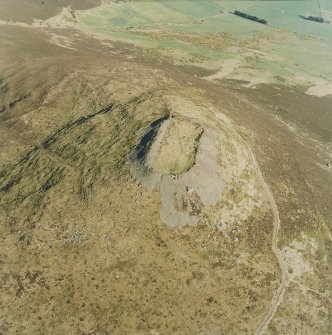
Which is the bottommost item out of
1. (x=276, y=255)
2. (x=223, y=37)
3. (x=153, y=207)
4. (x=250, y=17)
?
(x=276, y=255)

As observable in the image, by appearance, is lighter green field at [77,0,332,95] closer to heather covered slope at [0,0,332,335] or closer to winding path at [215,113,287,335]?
heather covered slope at [0,0,332,335]

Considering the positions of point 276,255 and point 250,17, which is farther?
point 250,17

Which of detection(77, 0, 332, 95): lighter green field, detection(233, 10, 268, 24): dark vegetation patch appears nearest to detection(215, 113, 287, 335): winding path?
detection(77, 0, 332, 95): lighter green field

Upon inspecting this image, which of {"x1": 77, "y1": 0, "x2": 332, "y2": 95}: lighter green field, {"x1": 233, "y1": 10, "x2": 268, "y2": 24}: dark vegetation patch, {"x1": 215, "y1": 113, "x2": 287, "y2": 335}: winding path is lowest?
{"x1": 215, "y1": 113, "x2": 287, "y2": 335}: winding path

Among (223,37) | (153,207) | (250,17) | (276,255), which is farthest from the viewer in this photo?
(250,17)

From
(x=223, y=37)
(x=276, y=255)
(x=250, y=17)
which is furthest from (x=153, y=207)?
(x=250, y=17)

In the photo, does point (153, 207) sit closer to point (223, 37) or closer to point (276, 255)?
point (276, 255)

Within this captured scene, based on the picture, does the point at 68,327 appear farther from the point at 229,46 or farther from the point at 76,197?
the point at 229,46

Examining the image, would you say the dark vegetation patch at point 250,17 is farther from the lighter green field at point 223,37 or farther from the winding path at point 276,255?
the winding path at point 276,255

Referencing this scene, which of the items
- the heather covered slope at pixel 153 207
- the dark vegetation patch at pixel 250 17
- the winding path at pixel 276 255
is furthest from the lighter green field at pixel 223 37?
the winding path at pixel 276 255

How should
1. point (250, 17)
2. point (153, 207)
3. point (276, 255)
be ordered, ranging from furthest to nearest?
point (250, 17) < point (276, 255) < point (153, 207)

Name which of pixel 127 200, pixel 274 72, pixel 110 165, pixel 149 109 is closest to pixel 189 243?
pixel 127 200
